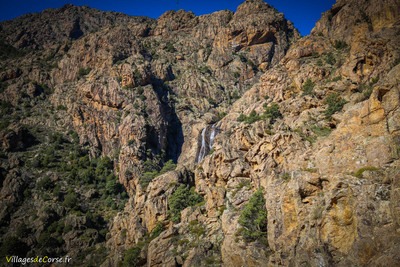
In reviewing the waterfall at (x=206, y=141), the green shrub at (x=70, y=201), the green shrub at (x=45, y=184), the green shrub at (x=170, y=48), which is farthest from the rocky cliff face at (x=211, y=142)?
the green shrub at (x=170, y=48)

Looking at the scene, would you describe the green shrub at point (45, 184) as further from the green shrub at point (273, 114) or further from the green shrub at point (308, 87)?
the green shrub at point (308, 87)

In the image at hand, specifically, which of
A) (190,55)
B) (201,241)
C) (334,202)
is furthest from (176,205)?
(190,55)

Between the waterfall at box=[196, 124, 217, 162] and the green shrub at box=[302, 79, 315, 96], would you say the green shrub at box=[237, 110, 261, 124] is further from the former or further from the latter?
the waterfall at box=[196, 124, 217, 162]

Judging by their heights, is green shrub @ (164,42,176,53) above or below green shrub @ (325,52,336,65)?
above

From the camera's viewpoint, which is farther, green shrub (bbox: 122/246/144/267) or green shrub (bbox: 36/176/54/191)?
Result: green shrub (bbox: 36/176/54/191)

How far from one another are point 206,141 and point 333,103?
142 feet

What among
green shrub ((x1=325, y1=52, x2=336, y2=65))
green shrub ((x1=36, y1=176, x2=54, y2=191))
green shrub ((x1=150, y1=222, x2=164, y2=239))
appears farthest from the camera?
green shrub ((x1=36, y1=176, x2=54, y2=191))

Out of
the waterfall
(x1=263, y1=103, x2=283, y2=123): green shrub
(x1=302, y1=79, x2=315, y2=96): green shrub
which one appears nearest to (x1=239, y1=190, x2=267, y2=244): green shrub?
(x1=263, y1=103, x2=283, y2=123): green shrub

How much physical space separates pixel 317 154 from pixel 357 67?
25358 millimetres

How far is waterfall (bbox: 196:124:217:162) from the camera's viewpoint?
84625mm

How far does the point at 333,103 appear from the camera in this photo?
49.6 metres

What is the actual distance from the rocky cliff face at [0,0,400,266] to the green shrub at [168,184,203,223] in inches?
10.7

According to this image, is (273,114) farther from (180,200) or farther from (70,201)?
(70,201)

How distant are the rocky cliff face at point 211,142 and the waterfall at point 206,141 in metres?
0.64
